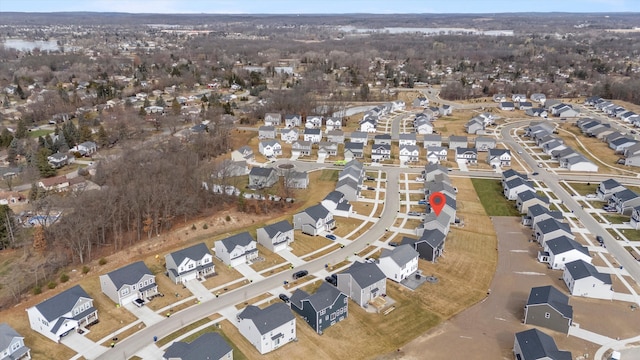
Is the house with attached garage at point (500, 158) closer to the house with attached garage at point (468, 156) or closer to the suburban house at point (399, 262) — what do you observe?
the house with attached garage at point (468, 156)

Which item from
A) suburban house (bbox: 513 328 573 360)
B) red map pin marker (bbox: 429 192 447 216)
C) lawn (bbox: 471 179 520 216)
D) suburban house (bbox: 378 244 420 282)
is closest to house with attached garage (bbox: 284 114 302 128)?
lawn (bbox: 471 179 520 216)

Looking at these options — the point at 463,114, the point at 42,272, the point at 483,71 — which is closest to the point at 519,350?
the point at 42,272

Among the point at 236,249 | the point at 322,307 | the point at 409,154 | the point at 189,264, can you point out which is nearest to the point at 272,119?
the point at 409,154

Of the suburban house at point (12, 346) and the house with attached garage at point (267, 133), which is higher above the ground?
the house with attached garage at point (267, 133)

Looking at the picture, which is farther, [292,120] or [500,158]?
[292,120]

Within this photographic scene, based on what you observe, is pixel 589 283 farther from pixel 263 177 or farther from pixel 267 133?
pixel 267 133

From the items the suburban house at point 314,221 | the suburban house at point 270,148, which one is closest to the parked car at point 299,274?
the suburban house at point 314,221
